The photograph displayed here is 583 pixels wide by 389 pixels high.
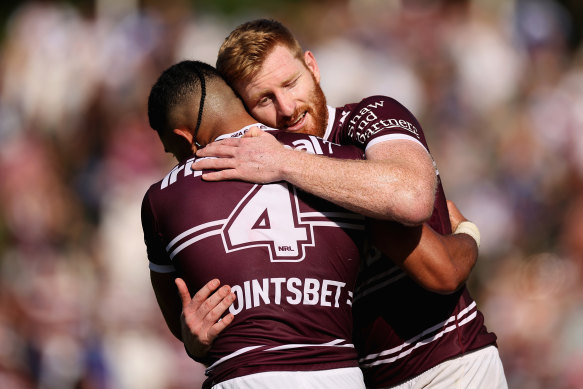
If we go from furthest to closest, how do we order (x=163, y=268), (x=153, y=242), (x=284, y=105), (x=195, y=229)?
(x=284, y=105)
(x=163, y=268)
(x=153, y=242)
(x=195, y=229)

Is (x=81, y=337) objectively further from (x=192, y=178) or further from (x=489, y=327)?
(x=192, y=178)

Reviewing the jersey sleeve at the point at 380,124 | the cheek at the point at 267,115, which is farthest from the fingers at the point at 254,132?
the cheek at the point at 267,115

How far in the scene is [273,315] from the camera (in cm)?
290

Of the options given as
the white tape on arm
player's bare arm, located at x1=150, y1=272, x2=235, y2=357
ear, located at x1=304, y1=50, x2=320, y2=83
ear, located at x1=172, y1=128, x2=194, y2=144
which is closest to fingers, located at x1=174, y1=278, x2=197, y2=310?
player's bare arm, located at x1=150, y1=272, x2=235, y2=357

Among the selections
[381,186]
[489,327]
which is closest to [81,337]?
[489,327]

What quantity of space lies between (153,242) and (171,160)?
4.87m

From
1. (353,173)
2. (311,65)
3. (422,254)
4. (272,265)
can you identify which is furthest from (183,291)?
(311,65)

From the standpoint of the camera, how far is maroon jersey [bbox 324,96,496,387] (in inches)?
133

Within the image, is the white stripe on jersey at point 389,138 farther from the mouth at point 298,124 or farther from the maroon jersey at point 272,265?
the mouth at point 298,124

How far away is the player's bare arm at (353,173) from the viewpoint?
9.39ft

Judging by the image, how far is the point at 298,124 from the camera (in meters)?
3.70

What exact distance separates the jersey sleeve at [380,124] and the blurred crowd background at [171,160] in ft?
14.3

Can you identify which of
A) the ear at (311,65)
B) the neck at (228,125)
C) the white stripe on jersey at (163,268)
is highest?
the ear at (311,65)

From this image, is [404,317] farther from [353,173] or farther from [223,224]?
[223,224]
